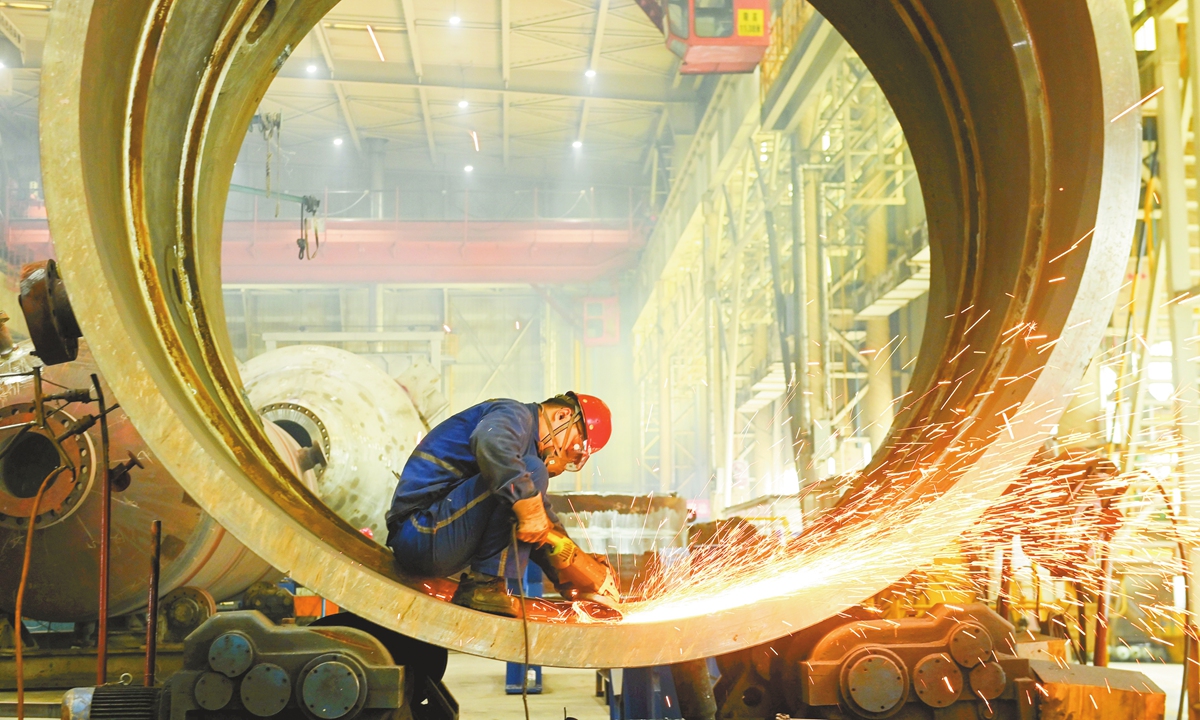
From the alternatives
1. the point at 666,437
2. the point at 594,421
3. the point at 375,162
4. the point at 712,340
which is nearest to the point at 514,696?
the point at 594,421

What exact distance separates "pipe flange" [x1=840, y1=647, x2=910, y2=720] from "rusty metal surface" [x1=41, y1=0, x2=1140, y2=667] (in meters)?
0.20

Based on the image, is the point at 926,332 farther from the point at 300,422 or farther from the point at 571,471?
the point at 300,422

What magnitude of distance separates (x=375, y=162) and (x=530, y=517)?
16093 mm

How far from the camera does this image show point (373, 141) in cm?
1780

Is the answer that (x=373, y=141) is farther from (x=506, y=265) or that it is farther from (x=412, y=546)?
(x=412, y=546)

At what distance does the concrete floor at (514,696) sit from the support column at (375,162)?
39.5ft

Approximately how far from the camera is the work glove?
279 centimetres

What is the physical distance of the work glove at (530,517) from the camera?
9.17 ft

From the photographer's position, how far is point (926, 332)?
336 cm

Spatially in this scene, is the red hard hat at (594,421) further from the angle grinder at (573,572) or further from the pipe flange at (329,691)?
the pipe flange at (329,691)

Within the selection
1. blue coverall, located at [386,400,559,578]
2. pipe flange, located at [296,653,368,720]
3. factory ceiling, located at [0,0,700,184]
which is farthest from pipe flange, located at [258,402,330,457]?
factory ceiling, located at [0,0,700,184]

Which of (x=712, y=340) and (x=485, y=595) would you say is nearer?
(x=485, y=595)

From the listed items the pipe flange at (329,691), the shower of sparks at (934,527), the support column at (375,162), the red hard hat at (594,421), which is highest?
the support column at (375,162)

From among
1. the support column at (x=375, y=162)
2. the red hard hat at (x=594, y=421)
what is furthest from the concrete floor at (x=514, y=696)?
the support column at (x=375, y=162)
